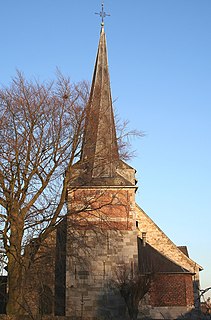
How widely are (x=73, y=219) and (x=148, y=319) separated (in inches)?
260

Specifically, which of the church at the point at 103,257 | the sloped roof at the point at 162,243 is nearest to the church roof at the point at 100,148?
the church at the point at 103,257

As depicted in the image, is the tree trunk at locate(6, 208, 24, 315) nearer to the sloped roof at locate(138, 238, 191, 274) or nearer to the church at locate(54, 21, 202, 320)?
the church at locate(54, 21, 202, 320)

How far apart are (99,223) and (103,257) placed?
69.9 inches

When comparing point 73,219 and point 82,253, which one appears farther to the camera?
point 82,253

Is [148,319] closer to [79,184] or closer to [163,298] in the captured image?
[163,298]

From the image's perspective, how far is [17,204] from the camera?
15.3 meters

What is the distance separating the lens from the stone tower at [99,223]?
1794 centimetres

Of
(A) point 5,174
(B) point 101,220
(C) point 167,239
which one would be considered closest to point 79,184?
(B) point 101,220

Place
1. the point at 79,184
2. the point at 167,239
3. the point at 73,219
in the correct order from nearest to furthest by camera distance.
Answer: the point at 73,219, the point at 79,184, the point at 167,239

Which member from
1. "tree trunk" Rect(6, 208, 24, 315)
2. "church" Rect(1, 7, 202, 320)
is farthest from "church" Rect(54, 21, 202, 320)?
"tree trunk" Rect(6, 208, 24, 315)

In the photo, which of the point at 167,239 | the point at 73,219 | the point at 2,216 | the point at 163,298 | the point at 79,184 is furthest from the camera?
the point at 167,239

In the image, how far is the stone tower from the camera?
17938 mm

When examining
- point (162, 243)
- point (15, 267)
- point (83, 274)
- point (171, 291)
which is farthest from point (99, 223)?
point (162, 243)

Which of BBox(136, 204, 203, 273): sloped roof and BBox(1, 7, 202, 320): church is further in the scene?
BBox(136, 204, 203, 273): sloped roof
